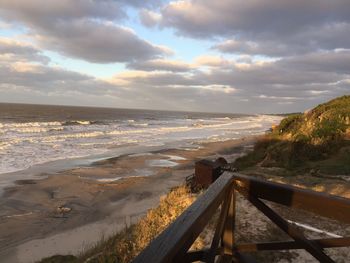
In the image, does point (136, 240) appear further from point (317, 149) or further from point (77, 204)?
point (317, 149)

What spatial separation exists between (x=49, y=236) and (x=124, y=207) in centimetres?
372

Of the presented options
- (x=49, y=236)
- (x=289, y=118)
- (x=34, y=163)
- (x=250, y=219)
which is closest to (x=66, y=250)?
(x=49, y=236)

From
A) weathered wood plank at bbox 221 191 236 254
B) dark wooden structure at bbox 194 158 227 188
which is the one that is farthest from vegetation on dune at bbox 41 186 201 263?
weathered wood plank at bbox 221 191 236 254

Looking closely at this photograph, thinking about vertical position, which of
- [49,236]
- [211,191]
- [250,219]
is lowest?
[49,236]

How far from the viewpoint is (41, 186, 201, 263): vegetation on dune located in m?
7.41

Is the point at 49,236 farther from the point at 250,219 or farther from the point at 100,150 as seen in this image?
the point at 100,150

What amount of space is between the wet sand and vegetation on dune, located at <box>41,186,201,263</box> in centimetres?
172

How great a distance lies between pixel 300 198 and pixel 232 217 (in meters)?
0.75

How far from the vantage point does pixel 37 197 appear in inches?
622

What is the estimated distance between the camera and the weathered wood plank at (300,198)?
2645mm

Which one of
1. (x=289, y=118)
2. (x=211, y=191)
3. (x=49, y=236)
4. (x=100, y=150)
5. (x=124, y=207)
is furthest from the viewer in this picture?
(x=100, y=150)

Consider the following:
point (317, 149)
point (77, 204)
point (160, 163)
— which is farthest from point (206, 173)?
point (160, 163)

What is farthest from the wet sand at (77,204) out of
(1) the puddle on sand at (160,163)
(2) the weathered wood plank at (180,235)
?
(2) the weathered wood plank at (180,235)

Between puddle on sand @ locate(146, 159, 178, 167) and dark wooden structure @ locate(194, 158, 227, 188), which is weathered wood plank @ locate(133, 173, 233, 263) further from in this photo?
puddle on sand @ locate(146, 159, 178, 167)
